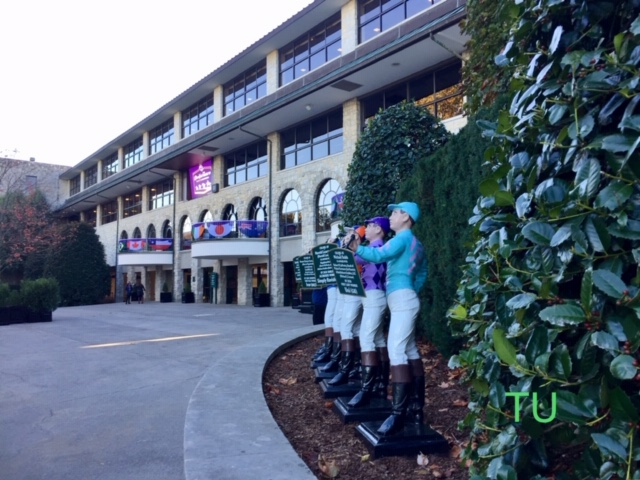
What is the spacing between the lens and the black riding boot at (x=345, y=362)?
5.11 metres

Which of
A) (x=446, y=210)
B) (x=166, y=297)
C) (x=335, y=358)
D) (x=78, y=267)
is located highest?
(x=446, y=210)

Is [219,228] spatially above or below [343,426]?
above

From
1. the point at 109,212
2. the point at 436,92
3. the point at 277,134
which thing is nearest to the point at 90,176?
the point at 109,212

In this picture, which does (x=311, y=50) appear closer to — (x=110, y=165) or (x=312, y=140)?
(x=312, y=140)

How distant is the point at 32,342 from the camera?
458 inches

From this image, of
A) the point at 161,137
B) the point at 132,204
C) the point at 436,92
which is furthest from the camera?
the point at 132,204

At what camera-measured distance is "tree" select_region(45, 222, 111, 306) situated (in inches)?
1228

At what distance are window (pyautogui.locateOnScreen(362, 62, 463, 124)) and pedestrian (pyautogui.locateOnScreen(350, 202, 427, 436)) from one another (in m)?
13.3

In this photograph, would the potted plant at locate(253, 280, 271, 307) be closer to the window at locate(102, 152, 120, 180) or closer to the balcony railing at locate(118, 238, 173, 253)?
the balcony railing at locate(118, 238, 173, 253)

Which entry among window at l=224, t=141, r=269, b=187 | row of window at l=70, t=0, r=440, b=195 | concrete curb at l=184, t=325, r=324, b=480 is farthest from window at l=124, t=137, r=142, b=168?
concrete curb at l=184, t=325, r=324, b=480

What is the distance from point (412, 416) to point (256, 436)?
121cm

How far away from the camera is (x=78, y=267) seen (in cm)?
3164

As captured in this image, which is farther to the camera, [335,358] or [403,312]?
[335,358]

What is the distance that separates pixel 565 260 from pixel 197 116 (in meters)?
33.4
